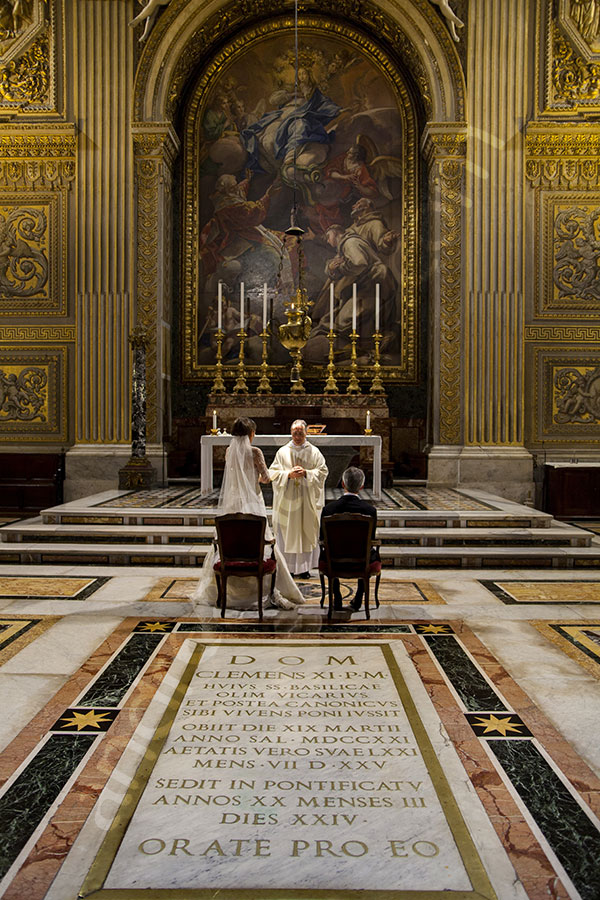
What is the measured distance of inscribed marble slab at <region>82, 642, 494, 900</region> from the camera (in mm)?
2480

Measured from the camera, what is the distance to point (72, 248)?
1256cm

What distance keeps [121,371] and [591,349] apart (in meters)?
7.92

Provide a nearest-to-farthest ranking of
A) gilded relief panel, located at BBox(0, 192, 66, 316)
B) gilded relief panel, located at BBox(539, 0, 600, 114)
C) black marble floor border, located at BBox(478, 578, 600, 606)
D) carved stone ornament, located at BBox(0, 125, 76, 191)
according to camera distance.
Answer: black marble floor border, located at BBox(478, 578, 600, 606), gilded relief panel, located at BBox(539, 0, 600, 114), carved stone ornament, located at BBox(0, 125, 76, 191), gilded relief panel, located at BBox(0, 192, 66, 316)

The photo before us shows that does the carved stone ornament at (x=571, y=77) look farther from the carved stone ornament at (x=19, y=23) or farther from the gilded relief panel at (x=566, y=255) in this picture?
the carved stone ornament at (x=19, y=23)

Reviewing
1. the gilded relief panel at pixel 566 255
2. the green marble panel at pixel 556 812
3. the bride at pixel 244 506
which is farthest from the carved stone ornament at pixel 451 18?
the green marble panel at pixel 556 812

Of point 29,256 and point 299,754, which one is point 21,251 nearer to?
point 29,256

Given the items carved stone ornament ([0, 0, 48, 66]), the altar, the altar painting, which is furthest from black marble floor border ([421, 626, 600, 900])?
carved stone ornament ([0, 0, 48, 66])

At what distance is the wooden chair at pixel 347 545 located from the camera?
18.0 ft

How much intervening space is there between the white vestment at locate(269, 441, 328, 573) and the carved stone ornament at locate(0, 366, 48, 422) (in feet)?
22.7

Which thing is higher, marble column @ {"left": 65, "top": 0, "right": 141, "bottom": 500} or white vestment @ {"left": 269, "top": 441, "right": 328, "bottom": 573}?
marble column @ {"left": 65, "top": 0, "right": 141, "bottom": 500}

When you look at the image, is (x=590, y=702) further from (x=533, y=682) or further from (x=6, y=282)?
(x=6, y=282)

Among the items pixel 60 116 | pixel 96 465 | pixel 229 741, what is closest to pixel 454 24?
pixel 60 116

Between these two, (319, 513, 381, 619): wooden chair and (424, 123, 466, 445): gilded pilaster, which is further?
(424, 123, 466, 445): gilded pilaster

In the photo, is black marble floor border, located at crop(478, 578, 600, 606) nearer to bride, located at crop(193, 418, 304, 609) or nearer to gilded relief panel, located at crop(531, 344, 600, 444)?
bride, located at crop(193, 418, 304, 609)
